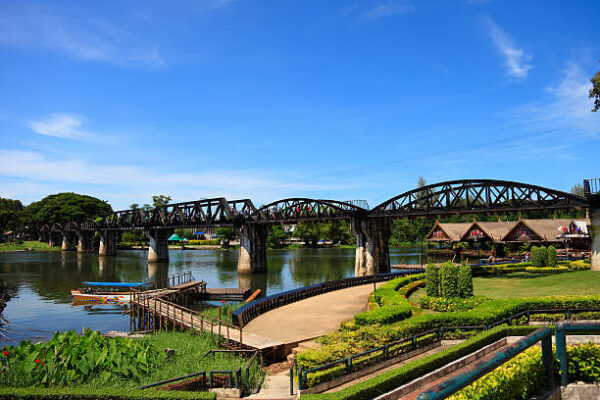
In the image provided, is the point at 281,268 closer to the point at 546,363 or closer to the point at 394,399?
the point at 394,399

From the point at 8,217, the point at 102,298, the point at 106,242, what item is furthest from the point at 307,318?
the point at 8,217

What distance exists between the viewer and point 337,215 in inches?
2852

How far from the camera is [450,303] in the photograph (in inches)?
1096

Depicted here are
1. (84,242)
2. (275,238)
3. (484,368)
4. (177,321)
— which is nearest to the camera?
(484,368)

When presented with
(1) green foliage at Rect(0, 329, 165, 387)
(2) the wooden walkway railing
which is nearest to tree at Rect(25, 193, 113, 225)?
(2) the wooden walkway railing

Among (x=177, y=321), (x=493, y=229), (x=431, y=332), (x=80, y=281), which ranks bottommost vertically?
(x=80, y=281)

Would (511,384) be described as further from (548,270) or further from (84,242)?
(84,242)

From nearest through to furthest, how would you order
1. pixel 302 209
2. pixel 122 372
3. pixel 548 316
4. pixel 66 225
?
pixel 122 372 → pixel 548 316 → pixel 302 209 → pixel 66 225

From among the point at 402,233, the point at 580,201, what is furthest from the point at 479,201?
the point at 402,233

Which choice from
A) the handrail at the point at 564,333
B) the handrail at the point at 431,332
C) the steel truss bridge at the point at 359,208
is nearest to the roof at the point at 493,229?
the steel truss bridge at the point at 359,208

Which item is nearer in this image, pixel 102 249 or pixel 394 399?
pixel 394 399

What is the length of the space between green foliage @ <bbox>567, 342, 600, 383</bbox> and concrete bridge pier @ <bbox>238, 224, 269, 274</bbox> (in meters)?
76.0

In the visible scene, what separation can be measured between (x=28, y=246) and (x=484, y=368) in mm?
191173

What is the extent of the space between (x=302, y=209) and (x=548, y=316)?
57248mm
